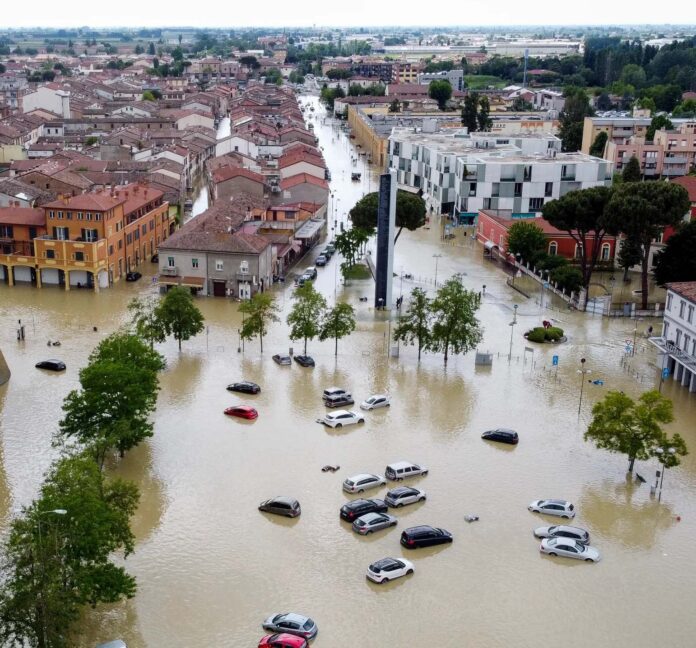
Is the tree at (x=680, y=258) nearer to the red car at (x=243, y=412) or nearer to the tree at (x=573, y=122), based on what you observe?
the red car at (x=243, y=412)

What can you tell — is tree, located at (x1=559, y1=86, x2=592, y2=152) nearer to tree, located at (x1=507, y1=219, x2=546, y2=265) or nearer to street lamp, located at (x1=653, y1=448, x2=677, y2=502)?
tree, located at (x1=507, y1=219, x2=546, y2=265)

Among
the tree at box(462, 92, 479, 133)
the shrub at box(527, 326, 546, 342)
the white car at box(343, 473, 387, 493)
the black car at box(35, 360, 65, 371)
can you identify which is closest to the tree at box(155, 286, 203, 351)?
the black car at box(35, 360, 65, 371)

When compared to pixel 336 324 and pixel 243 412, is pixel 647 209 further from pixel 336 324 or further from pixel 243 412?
pixel 243 412

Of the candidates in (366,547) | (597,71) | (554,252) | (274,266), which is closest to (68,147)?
(274,266)

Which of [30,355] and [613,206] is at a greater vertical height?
[613,206]

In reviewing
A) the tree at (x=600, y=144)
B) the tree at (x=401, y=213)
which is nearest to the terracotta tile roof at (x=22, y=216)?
the tree at (x=401, y=213)

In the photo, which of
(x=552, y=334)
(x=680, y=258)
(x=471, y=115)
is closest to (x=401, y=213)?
(x=552, y=334)

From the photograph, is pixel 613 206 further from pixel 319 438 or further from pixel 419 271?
pixel 319 438
